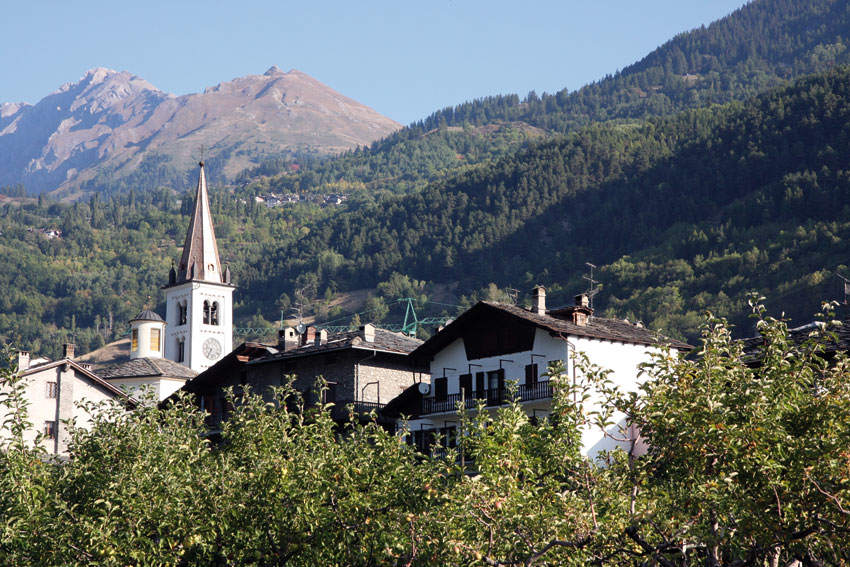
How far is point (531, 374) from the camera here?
5047 cm

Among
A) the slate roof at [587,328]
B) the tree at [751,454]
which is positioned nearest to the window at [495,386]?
the slate roof at [587,328]

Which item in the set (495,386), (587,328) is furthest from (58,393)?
(587,328)

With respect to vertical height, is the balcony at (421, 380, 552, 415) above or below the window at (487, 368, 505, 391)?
below

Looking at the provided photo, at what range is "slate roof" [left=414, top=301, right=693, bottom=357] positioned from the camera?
49.4 m

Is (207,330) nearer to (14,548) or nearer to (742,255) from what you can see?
(742,255)

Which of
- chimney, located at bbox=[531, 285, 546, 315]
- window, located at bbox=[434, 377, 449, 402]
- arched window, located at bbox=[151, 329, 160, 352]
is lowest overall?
window, located at bbox=[434, 377, 449, 402]

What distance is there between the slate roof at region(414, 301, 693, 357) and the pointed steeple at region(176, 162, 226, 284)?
78.5 m

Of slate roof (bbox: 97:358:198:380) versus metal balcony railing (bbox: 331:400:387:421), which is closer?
metal balcony railing (bbox: 331:400:387:421)

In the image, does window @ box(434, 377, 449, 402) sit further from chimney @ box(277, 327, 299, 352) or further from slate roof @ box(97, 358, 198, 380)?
slate roof @ box(97, 358, 198, 380)

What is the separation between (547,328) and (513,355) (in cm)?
284

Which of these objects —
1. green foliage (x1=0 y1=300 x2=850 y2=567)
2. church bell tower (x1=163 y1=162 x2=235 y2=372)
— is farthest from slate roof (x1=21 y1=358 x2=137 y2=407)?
church bell tower (x1=163 y1=162 x2=235 y2=372)

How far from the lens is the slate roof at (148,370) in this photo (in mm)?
89875

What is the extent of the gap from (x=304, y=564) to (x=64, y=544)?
5163mm

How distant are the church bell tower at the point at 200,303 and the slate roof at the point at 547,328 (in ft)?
244
